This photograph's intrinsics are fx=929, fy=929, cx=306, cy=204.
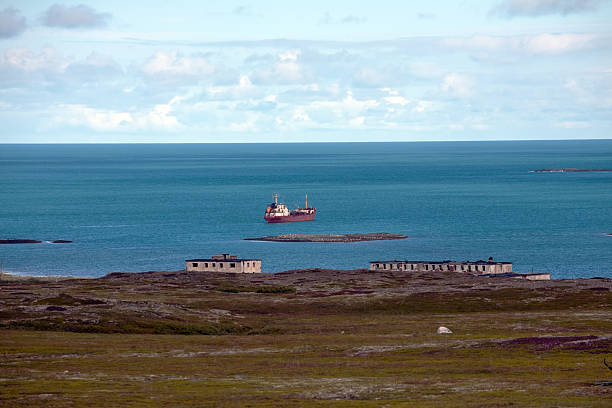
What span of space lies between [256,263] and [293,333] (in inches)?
2586

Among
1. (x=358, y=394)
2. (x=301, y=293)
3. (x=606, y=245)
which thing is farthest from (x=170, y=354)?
(x=606, y=245)

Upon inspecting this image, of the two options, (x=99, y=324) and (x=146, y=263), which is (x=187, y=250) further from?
(x=99, y=324)

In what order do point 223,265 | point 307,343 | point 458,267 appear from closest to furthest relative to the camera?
point 307,343 → point 223,265 → point 458,267

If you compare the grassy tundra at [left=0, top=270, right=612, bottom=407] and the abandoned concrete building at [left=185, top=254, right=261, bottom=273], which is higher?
the grassy tundra at [left=0, top=270, right=612, bottom=407]

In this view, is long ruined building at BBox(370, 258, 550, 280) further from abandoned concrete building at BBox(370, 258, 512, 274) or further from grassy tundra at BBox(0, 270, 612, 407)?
grassy tundra at BBox(0, 270, 612, 407)

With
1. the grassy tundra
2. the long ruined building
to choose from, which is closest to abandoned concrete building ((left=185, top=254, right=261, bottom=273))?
the grassy tundra

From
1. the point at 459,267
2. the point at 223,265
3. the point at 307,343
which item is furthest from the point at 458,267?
the point at 307,343

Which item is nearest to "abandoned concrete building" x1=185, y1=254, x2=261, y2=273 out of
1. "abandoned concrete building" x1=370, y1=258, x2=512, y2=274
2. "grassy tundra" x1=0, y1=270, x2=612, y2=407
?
"grassy tundra" x1=0, y1=270, x2=612, y2=407

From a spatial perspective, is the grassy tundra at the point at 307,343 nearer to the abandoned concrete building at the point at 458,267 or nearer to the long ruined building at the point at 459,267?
the long ruined building at the point at 459,267

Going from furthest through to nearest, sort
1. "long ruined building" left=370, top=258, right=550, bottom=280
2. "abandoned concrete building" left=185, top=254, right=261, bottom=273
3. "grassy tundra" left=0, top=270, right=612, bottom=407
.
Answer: "long ruined building" left=370, top=258, right=550, bottom=280 → "abandoned concrete building" left=185, top=254, right=261, bottom=273 → "grassy tundra" left=0, top=270, right=612, bottom=407

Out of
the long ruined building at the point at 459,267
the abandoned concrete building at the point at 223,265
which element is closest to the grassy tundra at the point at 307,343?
the abandoned concrete building at the point at 223,265

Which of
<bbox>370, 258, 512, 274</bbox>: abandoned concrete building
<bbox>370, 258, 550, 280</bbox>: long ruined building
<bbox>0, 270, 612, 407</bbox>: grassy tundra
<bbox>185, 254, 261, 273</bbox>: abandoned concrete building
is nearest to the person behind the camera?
<bbox>0, 270, 612, 407</bbox>: grassy tundra

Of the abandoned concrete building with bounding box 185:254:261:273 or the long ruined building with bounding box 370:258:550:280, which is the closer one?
the abandoned concrete building with bounding box 185:254:261:273

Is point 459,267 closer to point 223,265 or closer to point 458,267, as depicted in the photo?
point 458,267
